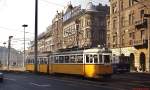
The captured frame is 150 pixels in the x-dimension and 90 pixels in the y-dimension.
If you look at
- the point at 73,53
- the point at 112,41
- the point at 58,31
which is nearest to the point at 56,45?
the point at 58,31

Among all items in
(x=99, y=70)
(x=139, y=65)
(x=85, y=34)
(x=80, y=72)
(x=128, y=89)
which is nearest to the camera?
(x=128, y=89)

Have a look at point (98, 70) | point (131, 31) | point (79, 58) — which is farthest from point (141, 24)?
point (98, 70)

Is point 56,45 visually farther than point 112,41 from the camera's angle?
Yes

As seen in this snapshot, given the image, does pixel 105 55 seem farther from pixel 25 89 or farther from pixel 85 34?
pixel 85 34

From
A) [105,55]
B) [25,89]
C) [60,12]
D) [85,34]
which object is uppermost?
[60,12]

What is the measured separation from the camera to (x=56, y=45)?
12888cm

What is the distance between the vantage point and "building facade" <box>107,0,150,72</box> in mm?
66812

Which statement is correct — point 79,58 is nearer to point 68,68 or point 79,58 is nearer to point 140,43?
point 68,68

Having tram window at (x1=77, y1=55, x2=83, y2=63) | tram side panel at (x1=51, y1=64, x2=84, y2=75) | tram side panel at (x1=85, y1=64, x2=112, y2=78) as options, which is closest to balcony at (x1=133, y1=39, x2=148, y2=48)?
tram side panel at (x1=51, y1=64, x2=84, y2=75)

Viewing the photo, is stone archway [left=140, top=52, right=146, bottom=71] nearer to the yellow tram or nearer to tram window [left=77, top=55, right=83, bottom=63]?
the yellow tram

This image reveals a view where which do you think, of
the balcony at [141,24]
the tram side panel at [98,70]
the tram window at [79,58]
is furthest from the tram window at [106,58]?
the balcony at [141,24]

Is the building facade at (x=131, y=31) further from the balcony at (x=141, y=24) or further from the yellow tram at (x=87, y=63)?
the yellow tram at (x=87, y=63)

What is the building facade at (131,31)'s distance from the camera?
2630 inches

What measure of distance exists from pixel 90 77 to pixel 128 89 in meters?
13.1
